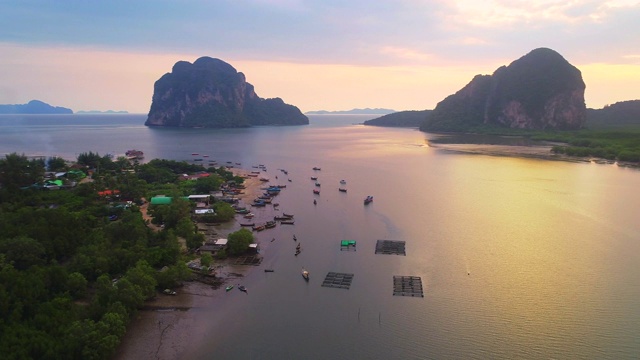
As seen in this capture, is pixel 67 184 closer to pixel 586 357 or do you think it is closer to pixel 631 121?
pixel 586 357

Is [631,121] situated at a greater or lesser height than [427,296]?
greater

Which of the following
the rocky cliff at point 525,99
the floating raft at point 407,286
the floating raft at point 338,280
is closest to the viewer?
the floating raft at point 407,286

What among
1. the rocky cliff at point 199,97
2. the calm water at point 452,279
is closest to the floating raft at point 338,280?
the calm water at point 452,279

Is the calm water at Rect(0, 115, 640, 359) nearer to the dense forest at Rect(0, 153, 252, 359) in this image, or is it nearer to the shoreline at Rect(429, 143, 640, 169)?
the dense forest at Rect(0, 153, 252, 359)

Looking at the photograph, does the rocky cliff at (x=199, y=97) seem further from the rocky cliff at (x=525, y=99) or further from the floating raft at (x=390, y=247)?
the floating raft at (x=390, y=247)

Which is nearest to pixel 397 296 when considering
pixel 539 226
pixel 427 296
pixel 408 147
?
pixel 427 296

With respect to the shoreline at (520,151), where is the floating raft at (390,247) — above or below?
below

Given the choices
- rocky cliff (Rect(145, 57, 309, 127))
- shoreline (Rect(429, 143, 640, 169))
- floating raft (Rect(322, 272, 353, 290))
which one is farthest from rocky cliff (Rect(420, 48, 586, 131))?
floating raft (Rect(322, 272, 353, 290))

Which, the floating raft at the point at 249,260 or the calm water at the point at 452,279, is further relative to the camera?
the floating raft at the point at 249,260
